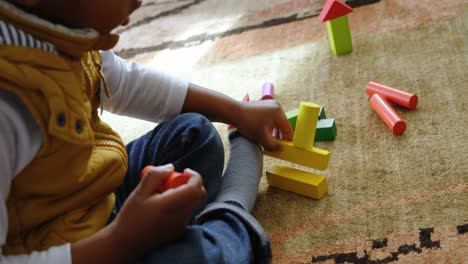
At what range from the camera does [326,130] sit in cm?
90

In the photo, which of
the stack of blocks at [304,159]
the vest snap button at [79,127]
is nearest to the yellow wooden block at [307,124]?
the stack of blocks at [304,159]

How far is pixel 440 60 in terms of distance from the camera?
1.04 meters

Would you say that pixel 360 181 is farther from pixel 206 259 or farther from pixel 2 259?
pixel 2 259

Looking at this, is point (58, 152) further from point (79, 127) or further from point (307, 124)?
point (307, 124)

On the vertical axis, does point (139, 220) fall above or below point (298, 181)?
above

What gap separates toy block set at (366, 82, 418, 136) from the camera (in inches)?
34.3

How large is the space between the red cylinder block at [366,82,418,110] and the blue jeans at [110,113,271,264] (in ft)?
1.13

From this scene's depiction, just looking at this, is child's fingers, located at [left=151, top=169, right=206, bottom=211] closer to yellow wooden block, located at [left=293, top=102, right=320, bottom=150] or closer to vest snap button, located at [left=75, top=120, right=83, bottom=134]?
vest snap button, located at [left=75, top=120, right=83, bottom=134]

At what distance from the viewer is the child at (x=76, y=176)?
1.77ft

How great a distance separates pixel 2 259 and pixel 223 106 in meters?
0.41

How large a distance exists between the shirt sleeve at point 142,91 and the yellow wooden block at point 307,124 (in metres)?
0.19

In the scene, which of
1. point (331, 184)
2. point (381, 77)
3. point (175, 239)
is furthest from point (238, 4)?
point (175, 239)

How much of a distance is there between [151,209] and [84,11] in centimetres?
22

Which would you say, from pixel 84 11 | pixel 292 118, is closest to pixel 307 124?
pixel 292 118
